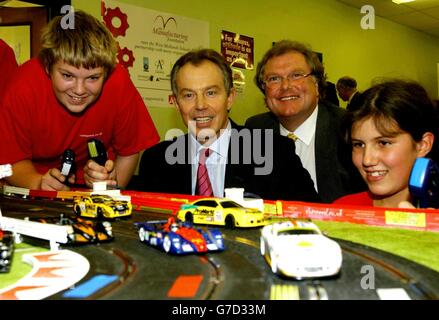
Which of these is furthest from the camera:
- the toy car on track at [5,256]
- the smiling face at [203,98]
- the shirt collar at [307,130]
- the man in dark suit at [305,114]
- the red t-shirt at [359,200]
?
the shirt collar at [307,130]

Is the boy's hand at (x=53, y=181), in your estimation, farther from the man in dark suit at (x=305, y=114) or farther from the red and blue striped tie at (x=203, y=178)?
the man in dark suit at (x=305, y=114)

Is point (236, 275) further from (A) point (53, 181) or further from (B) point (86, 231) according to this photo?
(A) point (53, 181)

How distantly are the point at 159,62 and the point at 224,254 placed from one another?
5.00 metres

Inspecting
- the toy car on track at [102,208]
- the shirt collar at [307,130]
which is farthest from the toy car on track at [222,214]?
the shirt collar at [307,130]

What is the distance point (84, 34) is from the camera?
257cm

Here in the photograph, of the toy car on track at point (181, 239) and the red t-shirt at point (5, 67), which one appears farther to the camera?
the red t-shirt at point (5, 67)

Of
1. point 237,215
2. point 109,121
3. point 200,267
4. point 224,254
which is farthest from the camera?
point 109,121

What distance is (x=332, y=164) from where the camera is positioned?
3.12m

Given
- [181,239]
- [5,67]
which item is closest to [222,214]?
[181,239]

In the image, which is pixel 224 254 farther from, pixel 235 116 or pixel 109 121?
pixel 235 116

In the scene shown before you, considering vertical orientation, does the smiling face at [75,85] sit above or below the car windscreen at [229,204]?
above

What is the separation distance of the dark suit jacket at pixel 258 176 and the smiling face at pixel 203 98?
0.51ft

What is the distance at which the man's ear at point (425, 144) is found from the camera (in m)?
2.35

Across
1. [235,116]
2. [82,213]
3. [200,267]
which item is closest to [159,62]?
[235,116]
